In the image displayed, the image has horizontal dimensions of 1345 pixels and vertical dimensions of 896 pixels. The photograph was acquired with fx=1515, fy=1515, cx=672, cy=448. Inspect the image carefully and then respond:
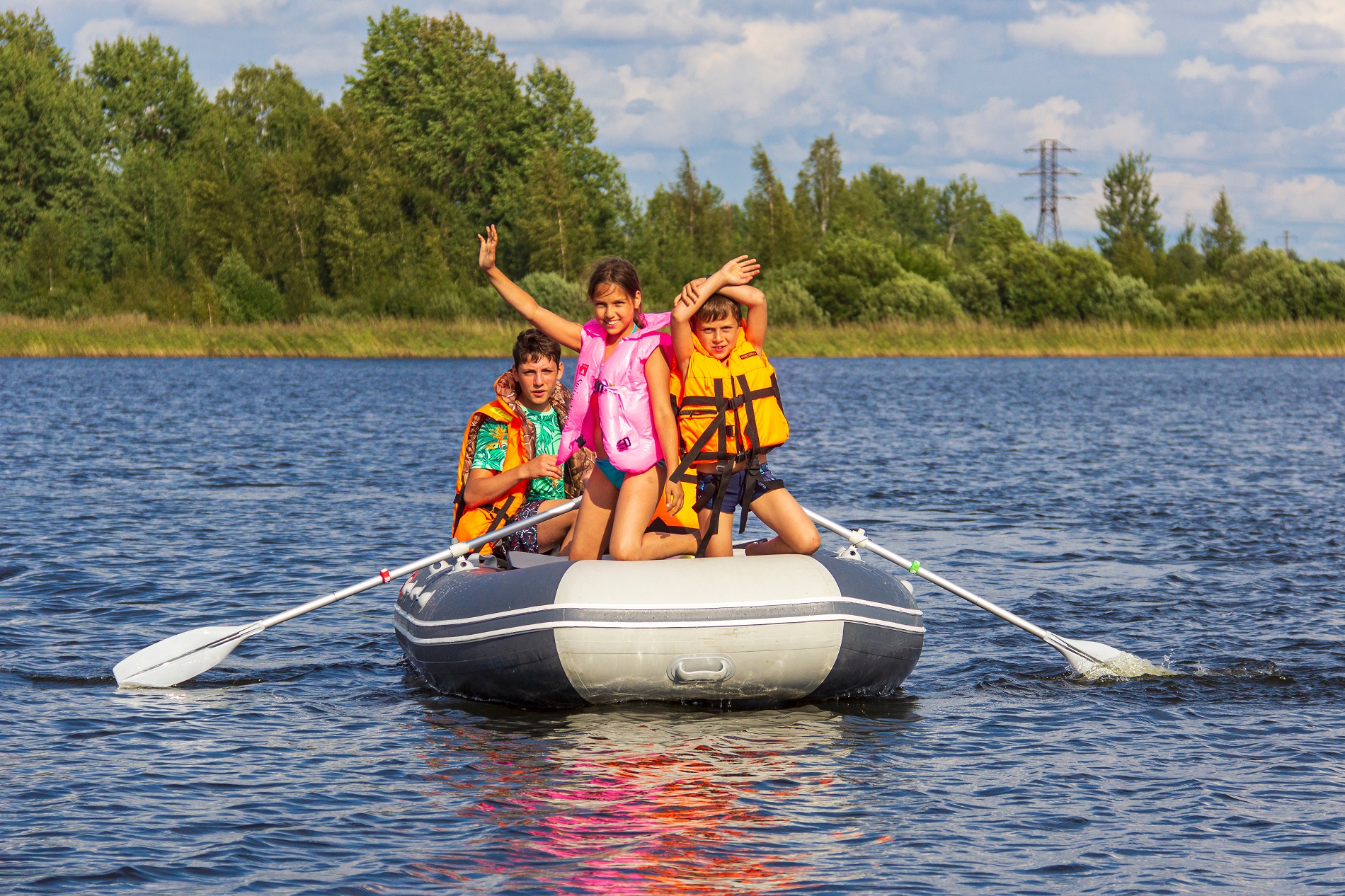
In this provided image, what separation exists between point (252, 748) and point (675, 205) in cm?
6466

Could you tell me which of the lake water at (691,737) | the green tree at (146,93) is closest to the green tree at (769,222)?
the green tree at (146,93)

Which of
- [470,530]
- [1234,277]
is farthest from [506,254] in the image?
[470,530]

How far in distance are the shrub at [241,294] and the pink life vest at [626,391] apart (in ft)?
156

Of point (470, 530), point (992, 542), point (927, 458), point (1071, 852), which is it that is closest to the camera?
point (1071, 852)

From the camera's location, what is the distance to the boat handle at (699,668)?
647cm

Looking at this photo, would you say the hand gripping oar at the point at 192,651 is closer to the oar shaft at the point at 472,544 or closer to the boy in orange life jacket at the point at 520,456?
the oar shaft at the point at 472,544

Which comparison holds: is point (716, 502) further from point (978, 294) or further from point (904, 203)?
point (904, 203)

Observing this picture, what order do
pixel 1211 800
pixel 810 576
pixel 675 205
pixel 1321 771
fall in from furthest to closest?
pixel 675 205
pixel 810 576
pixel 1321 771
pixel 1211 800

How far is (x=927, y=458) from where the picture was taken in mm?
19875

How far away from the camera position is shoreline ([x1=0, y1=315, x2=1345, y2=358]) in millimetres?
44000

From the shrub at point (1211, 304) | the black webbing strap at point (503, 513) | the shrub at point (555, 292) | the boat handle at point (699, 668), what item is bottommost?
the boat handle at point (699, 668)

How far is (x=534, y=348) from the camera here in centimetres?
727

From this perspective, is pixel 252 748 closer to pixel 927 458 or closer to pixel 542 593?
pixel 542 593

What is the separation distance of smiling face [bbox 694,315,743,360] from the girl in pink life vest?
6.9 inches
